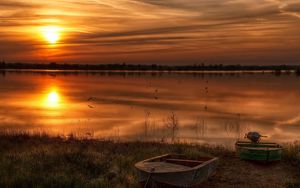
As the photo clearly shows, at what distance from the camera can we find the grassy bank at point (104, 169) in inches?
415

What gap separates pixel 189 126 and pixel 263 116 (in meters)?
8.49

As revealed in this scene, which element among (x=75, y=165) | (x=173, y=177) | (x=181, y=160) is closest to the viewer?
(x=173, y=177)

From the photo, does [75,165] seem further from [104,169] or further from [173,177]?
[173,177]

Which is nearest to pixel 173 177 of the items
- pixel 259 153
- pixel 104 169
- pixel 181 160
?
pixel 181 160

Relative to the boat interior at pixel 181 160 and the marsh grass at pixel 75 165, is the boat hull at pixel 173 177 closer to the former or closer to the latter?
the marsh grass at pixel 75 165

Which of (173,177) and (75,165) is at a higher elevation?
(173,177)

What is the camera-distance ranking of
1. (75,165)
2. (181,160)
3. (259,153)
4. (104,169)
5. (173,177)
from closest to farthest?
(173,177) → (181,160) → (104,169) → (75,165) → (259,153)

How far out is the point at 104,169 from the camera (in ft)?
39.0

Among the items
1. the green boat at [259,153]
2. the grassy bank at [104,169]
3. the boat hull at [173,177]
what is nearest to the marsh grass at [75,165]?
the grassy bank at [104,169]

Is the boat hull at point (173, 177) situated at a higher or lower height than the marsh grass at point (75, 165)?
higher

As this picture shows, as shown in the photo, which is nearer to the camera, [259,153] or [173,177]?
[173,177]

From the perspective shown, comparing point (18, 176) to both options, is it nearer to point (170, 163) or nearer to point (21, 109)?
point (170, 163)

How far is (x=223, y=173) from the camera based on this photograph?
40.5ft

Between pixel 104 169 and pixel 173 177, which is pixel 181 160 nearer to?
pixel 173 177
